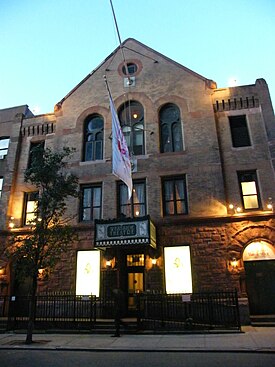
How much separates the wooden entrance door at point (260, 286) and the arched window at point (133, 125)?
876 cm

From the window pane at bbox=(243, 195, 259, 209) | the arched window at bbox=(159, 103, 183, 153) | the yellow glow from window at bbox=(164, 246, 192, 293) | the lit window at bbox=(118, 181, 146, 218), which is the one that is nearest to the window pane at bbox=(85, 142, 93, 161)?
the lit window at bbox=(118, 181, 146, 218)

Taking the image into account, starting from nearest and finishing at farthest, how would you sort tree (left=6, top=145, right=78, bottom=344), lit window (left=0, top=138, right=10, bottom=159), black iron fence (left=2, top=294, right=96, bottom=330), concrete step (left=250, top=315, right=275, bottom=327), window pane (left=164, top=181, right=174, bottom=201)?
tree (left=6, top=145, right=78, bottom=344), concrete step (left=250, top=315, right=275, bottom=327), black iron fence (left=2, top=294, right=96, bottom=330), window pane (left=164, top=181, right=174, bottom=201), lit window (left=0, top=138, right=10, bottom=159)

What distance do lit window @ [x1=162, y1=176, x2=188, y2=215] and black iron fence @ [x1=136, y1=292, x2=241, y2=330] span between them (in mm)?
4479

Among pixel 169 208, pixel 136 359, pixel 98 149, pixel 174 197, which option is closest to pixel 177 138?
pixel 174 197

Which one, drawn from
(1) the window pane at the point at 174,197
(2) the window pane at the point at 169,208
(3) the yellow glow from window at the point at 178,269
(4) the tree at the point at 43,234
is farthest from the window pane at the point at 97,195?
(3) the yellow glow from window at the point at 178,269

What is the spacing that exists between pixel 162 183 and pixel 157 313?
22.7 feet

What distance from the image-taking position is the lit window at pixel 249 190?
15.9 m

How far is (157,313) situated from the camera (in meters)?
13.1

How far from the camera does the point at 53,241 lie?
12.3 metres

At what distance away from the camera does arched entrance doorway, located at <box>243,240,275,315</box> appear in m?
14.3

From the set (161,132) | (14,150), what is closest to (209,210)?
(161,132)

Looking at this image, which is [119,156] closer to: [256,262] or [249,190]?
[249,190]

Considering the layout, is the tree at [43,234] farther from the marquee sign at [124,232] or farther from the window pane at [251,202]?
the window pane at [251,202]

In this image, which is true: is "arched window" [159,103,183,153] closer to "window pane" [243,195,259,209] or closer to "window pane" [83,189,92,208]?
"window pane" [243,195,259,209]
